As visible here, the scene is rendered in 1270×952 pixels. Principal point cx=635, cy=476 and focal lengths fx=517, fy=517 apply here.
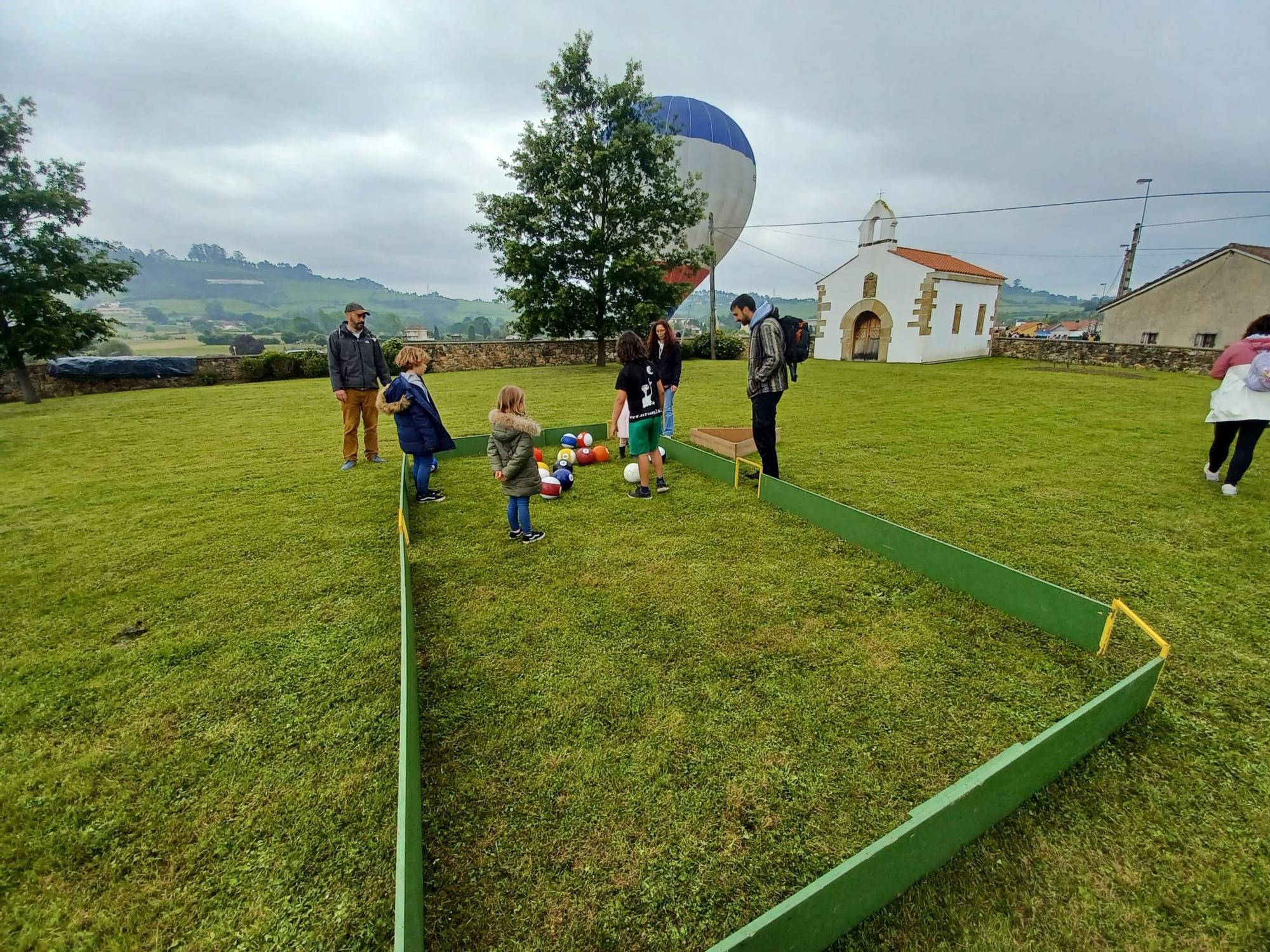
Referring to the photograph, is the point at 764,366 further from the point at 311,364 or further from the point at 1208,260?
the point at 1208,260

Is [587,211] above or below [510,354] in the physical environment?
above

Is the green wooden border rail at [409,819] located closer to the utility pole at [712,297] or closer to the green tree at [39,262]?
the green tree at [39,262]

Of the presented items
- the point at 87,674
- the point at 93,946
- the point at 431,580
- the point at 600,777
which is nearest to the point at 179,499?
the point at 87,674

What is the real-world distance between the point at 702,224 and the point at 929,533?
82.4 feet

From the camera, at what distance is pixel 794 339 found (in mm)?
5340

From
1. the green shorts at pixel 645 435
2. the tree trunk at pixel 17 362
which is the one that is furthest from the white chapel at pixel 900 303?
the tree trunk at pixel 17 362

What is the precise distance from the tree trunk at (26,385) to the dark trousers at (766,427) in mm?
21158

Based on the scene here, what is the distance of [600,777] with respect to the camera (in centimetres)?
229

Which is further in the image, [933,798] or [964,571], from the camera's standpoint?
[964,571]

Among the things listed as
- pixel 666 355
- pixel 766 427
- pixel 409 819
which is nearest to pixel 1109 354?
pixel 666 355

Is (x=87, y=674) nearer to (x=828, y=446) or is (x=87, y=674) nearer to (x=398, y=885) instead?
(x=398, y=885)

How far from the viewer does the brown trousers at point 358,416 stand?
22.9 ft

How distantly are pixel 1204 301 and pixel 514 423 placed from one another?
34327 millimetres

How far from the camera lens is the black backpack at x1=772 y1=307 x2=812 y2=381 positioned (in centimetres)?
527
